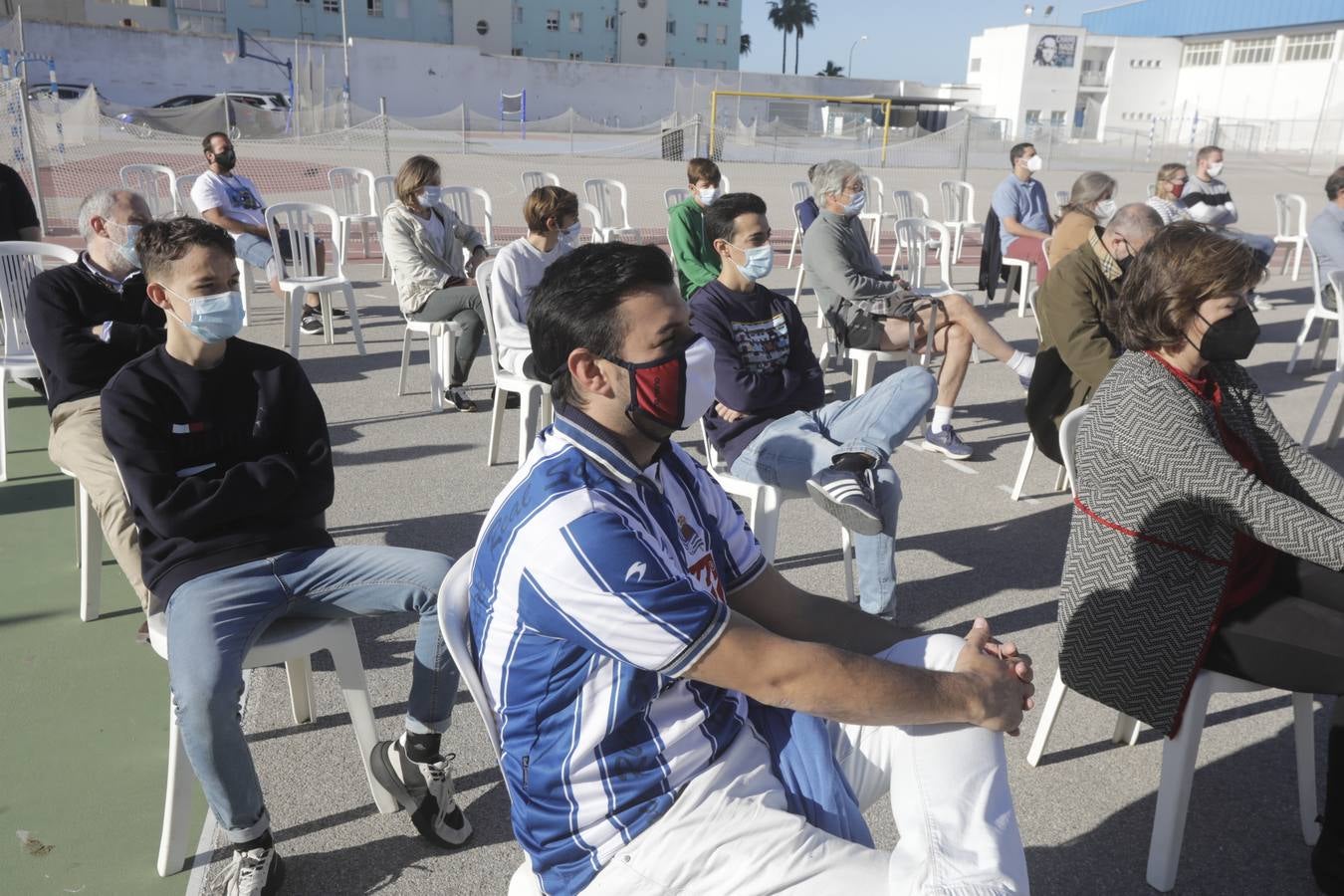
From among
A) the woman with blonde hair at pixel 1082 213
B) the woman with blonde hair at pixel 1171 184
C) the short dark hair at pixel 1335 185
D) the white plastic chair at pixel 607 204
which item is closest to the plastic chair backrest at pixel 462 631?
the woman with blonde hair at pixel 1082 213

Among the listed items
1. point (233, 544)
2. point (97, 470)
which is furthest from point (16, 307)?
point (233, 544)

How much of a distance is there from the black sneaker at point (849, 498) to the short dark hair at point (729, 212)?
1.25 metres

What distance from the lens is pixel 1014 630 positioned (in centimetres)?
376

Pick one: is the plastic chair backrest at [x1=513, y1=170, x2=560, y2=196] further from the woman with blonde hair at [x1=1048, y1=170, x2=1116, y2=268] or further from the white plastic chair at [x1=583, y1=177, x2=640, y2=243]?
the woman with blonde hair at [x1=1048, y1=170, x2=1116, y2=268]

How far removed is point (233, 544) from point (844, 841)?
179cm

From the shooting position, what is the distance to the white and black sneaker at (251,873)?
226 centimetres

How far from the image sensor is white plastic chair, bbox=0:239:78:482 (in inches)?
194

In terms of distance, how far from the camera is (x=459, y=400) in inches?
248

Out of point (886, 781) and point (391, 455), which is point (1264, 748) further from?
point (391, 455)

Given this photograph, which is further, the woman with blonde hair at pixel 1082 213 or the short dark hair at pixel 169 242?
the woman with blonde hair at pixel 1082 213

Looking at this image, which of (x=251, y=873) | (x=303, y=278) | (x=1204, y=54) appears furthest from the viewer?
(x=1204, y=54)

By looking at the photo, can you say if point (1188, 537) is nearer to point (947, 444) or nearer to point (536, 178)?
point (947, 444)

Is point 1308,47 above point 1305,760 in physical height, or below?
above

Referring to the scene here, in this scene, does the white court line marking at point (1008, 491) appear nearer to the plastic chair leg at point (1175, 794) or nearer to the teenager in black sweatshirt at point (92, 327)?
the plastic chair leg at point (1175, 794)
